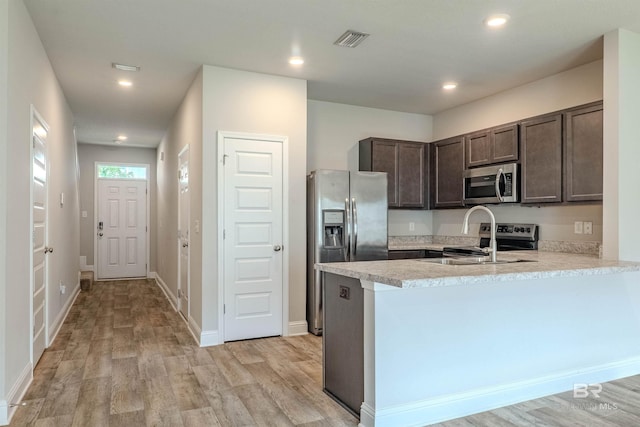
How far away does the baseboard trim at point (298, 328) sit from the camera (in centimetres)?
434

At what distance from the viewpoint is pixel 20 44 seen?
2.80 metres

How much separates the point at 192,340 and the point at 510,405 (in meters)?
2.85

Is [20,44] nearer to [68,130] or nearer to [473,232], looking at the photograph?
[68,130]

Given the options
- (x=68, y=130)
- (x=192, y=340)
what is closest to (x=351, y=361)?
(x=192, y=340)

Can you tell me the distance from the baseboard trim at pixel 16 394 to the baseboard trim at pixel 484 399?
2.02 meters

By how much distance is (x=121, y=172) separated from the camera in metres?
8.52

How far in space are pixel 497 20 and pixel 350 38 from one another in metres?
1.08

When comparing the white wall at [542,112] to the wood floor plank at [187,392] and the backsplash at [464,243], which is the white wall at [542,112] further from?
the wood floor plank at [187,392]

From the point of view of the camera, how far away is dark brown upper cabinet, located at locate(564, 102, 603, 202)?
3564 mm

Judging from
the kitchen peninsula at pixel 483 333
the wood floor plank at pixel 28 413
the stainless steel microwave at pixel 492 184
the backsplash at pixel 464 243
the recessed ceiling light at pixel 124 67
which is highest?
the recessed ceiling light at pixel 124 67

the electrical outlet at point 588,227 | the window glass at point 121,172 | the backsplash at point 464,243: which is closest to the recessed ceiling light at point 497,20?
the electrical outlet at point 588,227

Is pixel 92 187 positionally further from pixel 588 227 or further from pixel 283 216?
pixel 588 227

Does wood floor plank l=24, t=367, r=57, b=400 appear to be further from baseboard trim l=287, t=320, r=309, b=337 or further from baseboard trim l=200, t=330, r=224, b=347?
baseboard trim l=287, t=320, r=309, b=337

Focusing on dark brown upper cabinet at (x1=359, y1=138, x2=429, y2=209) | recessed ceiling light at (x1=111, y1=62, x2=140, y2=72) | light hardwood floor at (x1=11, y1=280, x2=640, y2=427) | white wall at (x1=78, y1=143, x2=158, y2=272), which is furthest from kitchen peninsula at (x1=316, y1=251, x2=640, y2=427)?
white wall at (x1=78, y1=143, x2=158, y2=272)
